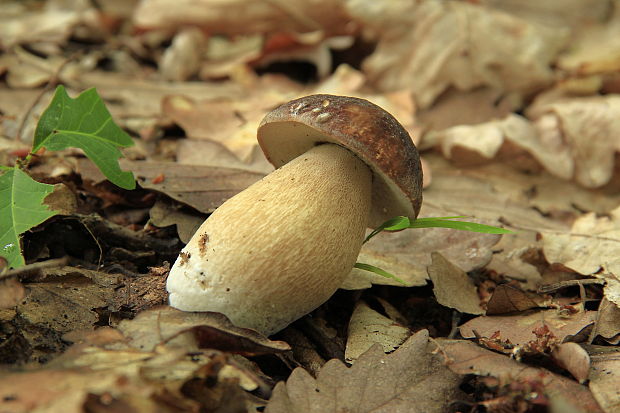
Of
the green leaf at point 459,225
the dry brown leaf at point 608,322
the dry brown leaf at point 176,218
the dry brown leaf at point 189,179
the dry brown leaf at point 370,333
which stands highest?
the green leaf at point 459,225

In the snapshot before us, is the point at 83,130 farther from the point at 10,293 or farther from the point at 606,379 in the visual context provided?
the point at 606,379

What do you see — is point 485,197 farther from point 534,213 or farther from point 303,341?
point 303,341

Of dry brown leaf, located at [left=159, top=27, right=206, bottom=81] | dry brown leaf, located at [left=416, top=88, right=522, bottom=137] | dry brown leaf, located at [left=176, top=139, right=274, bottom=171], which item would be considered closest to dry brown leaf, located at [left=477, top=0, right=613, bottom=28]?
dry brown leaf, located at [left=416, top=88, right=522, bottom=137]

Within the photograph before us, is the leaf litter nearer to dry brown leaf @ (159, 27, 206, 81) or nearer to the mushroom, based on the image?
dry brown leaf @ (159, 27, 206, 81)

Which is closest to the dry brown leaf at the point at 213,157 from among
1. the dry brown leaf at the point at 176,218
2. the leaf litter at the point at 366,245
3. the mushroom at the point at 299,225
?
the leaf litter at the point at 366,245

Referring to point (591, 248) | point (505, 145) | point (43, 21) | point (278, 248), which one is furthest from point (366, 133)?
point (43, 21)

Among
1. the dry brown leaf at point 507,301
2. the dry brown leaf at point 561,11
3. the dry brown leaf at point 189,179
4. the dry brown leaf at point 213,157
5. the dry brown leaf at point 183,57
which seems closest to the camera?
the dry brown leaf at point 507,301

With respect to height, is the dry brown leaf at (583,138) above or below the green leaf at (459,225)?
below

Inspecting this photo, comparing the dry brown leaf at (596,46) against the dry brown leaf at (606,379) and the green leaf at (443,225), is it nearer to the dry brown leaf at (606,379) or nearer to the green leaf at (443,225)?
the green leaf at (443,225)
